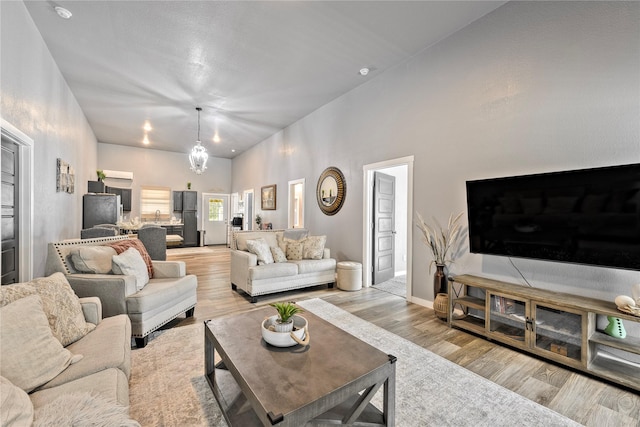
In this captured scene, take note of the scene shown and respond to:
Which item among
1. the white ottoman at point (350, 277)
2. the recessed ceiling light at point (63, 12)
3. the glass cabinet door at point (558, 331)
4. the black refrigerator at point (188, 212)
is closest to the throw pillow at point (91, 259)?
the recessed ceiling light at point (63, 12)

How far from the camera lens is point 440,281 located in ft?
11.0

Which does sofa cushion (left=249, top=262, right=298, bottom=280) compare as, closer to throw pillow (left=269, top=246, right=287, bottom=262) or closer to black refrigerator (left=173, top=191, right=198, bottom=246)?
throw pillow (left=269, top=246, right=287, bottom=262)

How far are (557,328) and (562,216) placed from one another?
95 centimetres

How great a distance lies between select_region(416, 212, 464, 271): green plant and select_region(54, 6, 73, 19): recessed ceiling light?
4.67 m

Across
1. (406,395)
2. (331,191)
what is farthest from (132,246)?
(331,191)

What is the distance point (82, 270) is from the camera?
2584 mm

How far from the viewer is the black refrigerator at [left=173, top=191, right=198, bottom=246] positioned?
9.56 meters

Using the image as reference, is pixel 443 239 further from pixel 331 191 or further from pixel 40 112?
pixel 40 112

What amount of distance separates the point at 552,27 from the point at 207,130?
687cm

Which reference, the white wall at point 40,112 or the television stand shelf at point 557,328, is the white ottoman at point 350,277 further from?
the white wall at point 40,112

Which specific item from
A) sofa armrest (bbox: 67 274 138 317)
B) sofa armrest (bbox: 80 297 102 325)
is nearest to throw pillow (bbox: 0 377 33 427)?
sofa armrest (bbox: 80 297 102 325)

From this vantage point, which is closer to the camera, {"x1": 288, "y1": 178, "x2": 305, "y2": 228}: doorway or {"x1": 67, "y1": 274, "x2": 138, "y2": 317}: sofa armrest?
{"x1": 67, "y1": 274, "x2": 138, "y2": 317}: sofa armrest

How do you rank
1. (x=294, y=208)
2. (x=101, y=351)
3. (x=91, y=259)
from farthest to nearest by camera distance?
(x=294, y=208)
(x=91, y=259)
(x=101, y=351)

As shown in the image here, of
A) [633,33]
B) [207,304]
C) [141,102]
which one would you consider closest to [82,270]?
[207,304]
